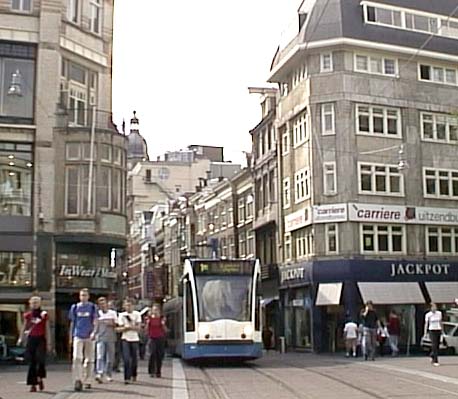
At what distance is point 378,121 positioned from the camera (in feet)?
146

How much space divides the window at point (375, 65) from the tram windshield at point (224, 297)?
1998 cm

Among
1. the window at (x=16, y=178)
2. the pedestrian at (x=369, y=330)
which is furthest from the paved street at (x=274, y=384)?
the window at (x=16, y=178)

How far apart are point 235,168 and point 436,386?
69.0m

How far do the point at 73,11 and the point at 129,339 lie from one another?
21050mm

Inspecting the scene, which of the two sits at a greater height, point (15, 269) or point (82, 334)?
point (15, 269)

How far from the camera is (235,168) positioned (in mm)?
86125

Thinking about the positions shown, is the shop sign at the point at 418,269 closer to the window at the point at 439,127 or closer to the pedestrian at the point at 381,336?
the pedestrian at the point at 381,336

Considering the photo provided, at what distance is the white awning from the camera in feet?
138

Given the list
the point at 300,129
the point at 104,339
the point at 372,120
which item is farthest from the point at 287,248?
the point at 104,339

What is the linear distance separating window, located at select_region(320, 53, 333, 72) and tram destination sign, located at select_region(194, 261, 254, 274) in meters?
19.2

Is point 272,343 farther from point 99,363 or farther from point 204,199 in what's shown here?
point 99,363

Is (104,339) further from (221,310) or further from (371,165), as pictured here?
(371,165)

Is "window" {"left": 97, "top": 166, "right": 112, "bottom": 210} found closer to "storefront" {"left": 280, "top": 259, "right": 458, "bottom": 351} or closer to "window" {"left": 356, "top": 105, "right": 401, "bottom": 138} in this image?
"storefront" {"left": 280, "top": 259, "right": 458, "bottom": 351}

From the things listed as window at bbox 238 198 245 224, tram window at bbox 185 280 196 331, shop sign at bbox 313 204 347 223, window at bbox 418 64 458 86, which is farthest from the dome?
tram window at bbox 185 280 196 331
